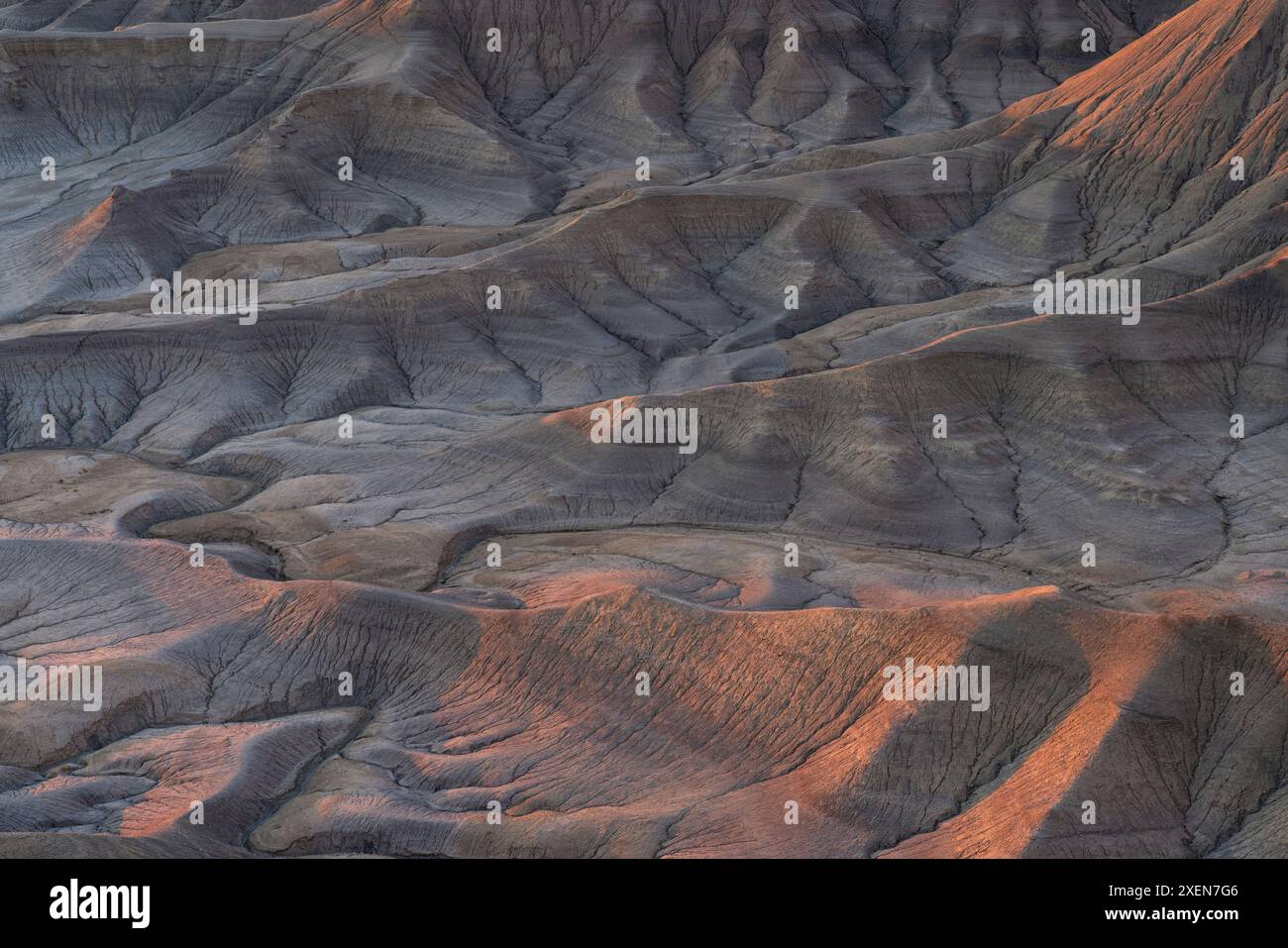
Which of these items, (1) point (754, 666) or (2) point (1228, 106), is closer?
(1) point (754, 666)

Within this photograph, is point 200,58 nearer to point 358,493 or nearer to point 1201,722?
point 358,493

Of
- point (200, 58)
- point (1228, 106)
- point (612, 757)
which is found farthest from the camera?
point (200, 58)

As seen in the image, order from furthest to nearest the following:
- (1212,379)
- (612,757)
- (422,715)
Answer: (1212,379)
(422,715)
(612,757)

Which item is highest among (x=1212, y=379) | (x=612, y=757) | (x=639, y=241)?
(x=639, y=241)

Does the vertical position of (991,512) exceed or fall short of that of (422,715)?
it exceeds it

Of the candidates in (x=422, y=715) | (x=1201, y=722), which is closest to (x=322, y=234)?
(x=422, y=715)

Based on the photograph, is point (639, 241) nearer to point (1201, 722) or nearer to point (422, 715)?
point (422, 715)

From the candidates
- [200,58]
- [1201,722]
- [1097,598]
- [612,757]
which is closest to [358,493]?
[612,757]
